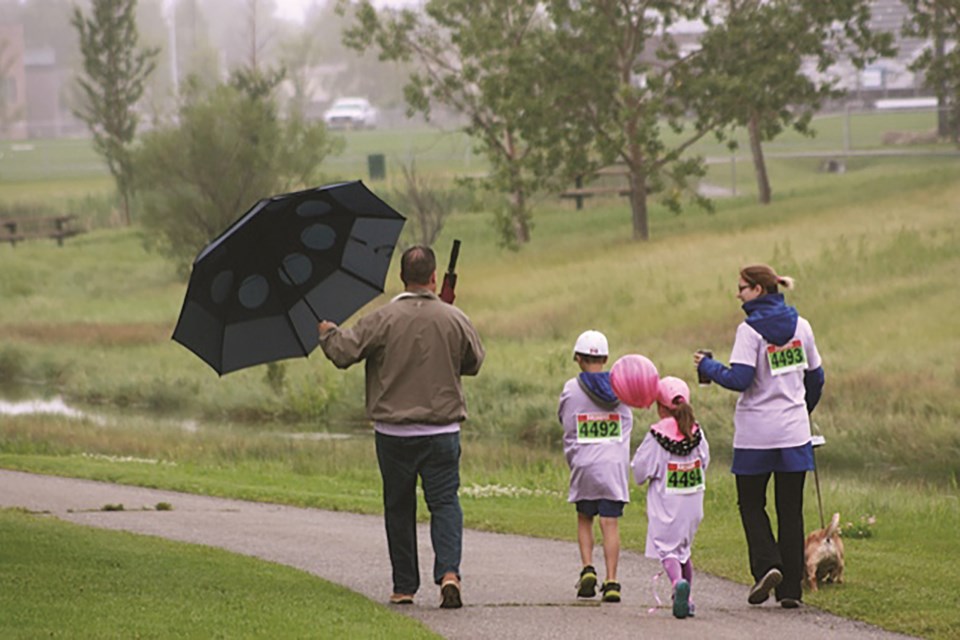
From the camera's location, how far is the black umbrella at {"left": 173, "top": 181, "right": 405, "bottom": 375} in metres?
11.3

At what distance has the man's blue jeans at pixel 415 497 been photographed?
1060 cm

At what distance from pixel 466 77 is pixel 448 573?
41880 mm

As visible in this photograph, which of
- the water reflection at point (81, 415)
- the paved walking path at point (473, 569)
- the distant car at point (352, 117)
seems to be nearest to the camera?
the paved walking path at point (473, 569)

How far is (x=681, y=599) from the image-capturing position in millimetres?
10367

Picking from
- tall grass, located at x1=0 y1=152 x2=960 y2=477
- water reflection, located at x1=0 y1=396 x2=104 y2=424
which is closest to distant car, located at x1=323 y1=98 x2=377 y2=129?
tall grass, located at x1=0 y1=152 x2=960 y2=477

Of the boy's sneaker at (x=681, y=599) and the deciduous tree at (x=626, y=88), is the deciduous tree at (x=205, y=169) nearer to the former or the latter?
the deciduous tree at (x=626, y=88)

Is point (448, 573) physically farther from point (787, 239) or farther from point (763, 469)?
point (787, 239)

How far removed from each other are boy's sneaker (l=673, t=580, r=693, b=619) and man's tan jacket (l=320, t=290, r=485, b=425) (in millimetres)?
1557

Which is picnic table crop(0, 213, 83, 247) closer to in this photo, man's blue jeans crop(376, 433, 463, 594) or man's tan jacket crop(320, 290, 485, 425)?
man's blue jeans crop(376, 433, 463, 594)

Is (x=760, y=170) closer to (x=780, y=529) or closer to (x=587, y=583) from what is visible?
(x=780, y=529)

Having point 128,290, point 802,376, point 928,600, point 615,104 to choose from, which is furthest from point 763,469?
point 128,290

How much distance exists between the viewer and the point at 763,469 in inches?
423

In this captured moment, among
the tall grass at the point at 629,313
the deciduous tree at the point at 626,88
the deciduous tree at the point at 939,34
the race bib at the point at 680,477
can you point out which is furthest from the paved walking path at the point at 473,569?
the deciduous tree at the point at 939,34

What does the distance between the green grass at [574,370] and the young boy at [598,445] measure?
1254 millimetres
